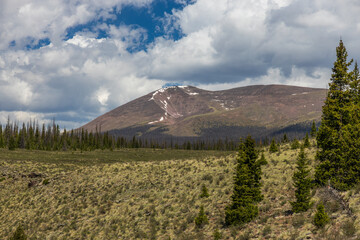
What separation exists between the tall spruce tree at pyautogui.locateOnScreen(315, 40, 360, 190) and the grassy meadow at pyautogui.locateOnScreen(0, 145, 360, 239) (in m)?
1.33

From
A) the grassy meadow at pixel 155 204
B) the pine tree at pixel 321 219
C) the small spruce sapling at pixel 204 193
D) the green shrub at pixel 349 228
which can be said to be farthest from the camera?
the small spruce sapling at pixel 204 193

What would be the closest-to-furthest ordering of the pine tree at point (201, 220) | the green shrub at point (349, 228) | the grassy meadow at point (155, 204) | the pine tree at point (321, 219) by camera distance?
the green shrub at point (349, 228) → the pine tree at point (321, 219) → the grassy meadow at point (155, 204) → the pine tree at point (201, 220)

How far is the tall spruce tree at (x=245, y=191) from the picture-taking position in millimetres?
18422

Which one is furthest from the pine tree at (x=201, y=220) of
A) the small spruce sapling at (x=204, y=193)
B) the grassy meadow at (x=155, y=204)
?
the small spruce sapling at (x=204, y=193)

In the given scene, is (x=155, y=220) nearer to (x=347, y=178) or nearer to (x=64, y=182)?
(x=347, y=178)

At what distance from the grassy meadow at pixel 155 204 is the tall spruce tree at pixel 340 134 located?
1334 millimetres

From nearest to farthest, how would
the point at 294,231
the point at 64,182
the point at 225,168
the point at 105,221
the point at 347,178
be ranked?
the point at 294,231 → the point at 347,178 → the point at 105,221 → the point at 225,168 → the point at 64,182

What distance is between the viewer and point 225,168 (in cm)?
3145

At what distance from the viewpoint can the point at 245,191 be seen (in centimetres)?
1877

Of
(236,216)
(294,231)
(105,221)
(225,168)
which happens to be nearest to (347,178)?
(294,231)

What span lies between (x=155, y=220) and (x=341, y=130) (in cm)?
1641

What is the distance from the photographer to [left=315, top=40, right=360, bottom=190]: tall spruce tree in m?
18.1

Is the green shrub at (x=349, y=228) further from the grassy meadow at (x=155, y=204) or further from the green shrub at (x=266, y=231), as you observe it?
the green shrub at (x=266, y=231)

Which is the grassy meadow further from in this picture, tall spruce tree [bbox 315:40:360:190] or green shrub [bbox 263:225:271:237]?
tall spruce tree [bbox 315:40:360:190]
